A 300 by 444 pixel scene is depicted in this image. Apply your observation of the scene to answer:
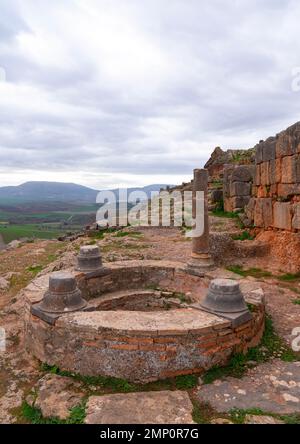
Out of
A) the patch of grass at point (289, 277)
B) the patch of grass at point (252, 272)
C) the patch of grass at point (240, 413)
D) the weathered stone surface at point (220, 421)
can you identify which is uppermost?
the patch of grass at point (252, 272)

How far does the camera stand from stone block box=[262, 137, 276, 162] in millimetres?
10219

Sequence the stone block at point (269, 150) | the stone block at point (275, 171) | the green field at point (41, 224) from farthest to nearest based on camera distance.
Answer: the green field at point (41, 224)
the stone block at point (269, 150)
the stone block at point (275, 171)

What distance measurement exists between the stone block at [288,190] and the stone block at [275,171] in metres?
0.24

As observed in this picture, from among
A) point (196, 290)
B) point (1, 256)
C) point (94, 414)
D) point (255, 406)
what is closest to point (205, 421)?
point (255, 406)

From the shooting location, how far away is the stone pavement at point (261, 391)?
3.79 meters

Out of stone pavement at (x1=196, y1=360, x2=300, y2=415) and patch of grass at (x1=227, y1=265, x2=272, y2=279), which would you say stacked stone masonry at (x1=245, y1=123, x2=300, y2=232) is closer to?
patch of grass at (x1=227, y1=265, x2=272, y2=279)

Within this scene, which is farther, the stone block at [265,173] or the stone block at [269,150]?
the stone block at [265,173]

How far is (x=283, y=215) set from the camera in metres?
9.73

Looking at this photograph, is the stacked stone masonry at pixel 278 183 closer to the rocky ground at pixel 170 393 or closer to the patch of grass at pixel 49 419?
the rocky ground at pixel 170 393

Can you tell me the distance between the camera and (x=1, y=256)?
14758 millimetres

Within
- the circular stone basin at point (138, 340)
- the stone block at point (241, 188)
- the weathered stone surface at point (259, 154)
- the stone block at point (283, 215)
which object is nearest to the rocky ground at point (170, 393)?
the circular stone basin at point (138, 340)

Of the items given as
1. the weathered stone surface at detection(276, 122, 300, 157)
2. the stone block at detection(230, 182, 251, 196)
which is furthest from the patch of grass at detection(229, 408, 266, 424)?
the stone block at detection(230, 182, 251, 196)
